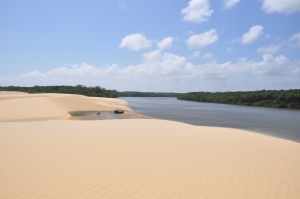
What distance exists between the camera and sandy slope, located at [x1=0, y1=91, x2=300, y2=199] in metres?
4.17

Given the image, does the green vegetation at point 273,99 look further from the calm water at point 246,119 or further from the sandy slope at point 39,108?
the sandy slope at point 39,108

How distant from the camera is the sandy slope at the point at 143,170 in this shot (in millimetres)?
4172

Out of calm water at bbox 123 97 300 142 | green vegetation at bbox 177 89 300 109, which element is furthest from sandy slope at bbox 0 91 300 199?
green vegetation at bbox 177 89 300 109

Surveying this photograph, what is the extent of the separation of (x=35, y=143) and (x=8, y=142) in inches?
33.7

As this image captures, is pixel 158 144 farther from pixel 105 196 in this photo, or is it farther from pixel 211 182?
pixel 105 196

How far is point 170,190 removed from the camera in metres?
4.24

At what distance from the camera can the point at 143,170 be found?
17.3 feet

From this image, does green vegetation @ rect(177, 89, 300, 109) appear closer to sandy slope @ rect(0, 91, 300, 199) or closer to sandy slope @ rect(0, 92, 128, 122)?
sandy slope @ rect(0, 92, 128, 122)

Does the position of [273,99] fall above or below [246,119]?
above

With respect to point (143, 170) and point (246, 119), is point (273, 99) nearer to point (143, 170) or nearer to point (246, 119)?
point (246, 119)

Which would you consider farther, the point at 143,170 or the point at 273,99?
the point at 273,99

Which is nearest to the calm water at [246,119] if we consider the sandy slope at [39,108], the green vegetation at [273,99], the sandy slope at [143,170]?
the sandy slope at [39,108]

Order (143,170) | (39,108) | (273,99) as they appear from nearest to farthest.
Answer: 1. (143,170)
2. (39,108)
3. (273,99)

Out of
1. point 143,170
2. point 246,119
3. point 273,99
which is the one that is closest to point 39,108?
point 143,170
